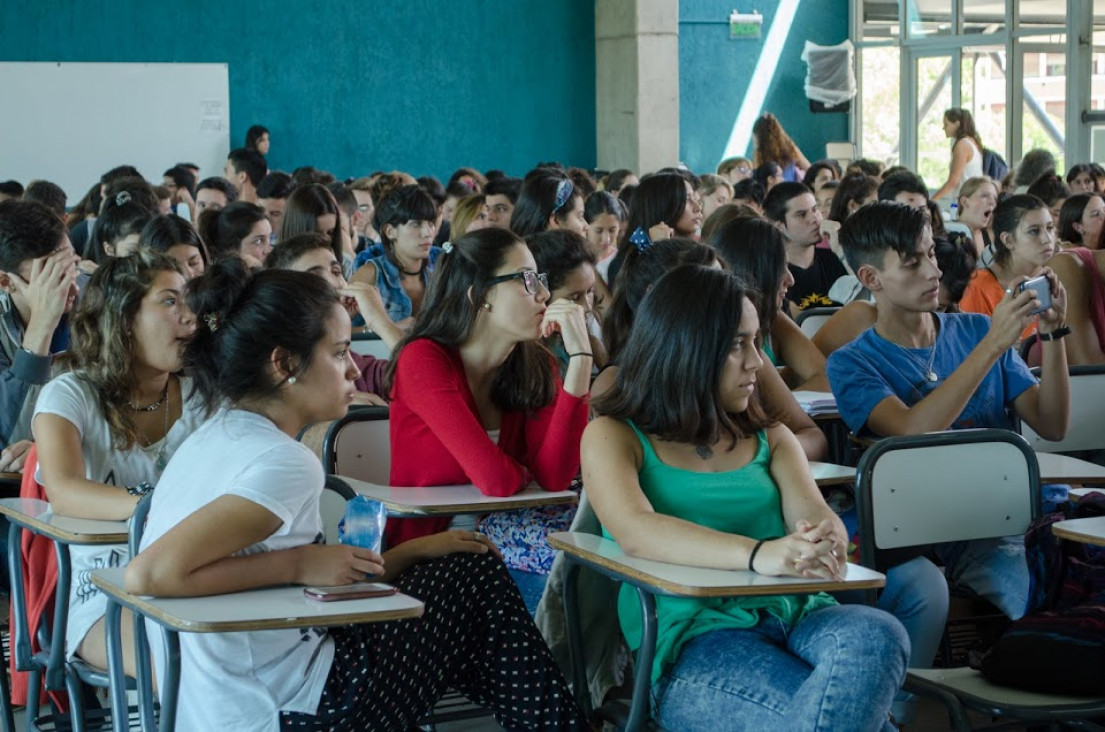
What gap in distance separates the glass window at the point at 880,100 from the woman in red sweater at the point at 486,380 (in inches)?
555

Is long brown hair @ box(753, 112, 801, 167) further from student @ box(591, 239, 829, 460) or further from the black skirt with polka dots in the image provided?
the black skirt with polka dots

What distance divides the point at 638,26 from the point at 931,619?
1301 cm

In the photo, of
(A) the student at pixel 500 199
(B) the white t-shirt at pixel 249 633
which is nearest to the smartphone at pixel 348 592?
(B) the white t-shirt at pixel 249 633

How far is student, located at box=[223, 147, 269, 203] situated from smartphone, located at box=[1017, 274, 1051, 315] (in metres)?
8.12

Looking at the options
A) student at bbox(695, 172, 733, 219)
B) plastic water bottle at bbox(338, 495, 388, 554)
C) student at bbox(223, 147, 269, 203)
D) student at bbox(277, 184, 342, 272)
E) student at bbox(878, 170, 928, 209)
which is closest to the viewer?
plastic water bottle at bbox(338, 495, 388, 554)

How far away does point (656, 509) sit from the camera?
2.94 metres

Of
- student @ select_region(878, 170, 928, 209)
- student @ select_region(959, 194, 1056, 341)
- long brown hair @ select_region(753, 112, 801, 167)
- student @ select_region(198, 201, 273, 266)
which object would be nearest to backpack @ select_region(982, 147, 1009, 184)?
long brown hair @ select_region(753, 112, 801, 167)

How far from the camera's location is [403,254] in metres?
6.55

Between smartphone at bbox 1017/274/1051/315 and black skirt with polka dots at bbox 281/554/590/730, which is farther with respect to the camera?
smartphone at bbox 1017/274/1051/315

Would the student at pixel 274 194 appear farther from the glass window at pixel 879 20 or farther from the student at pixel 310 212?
the glass window at pixel 879 20

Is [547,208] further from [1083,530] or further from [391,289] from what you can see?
[1083,530]

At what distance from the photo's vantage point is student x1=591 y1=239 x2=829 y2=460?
154 inches

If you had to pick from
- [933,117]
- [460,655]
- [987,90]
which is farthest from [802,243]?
[933,117]

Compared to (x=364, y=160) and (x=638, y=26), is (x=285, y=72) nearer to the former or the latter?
(x=364, y=160)
